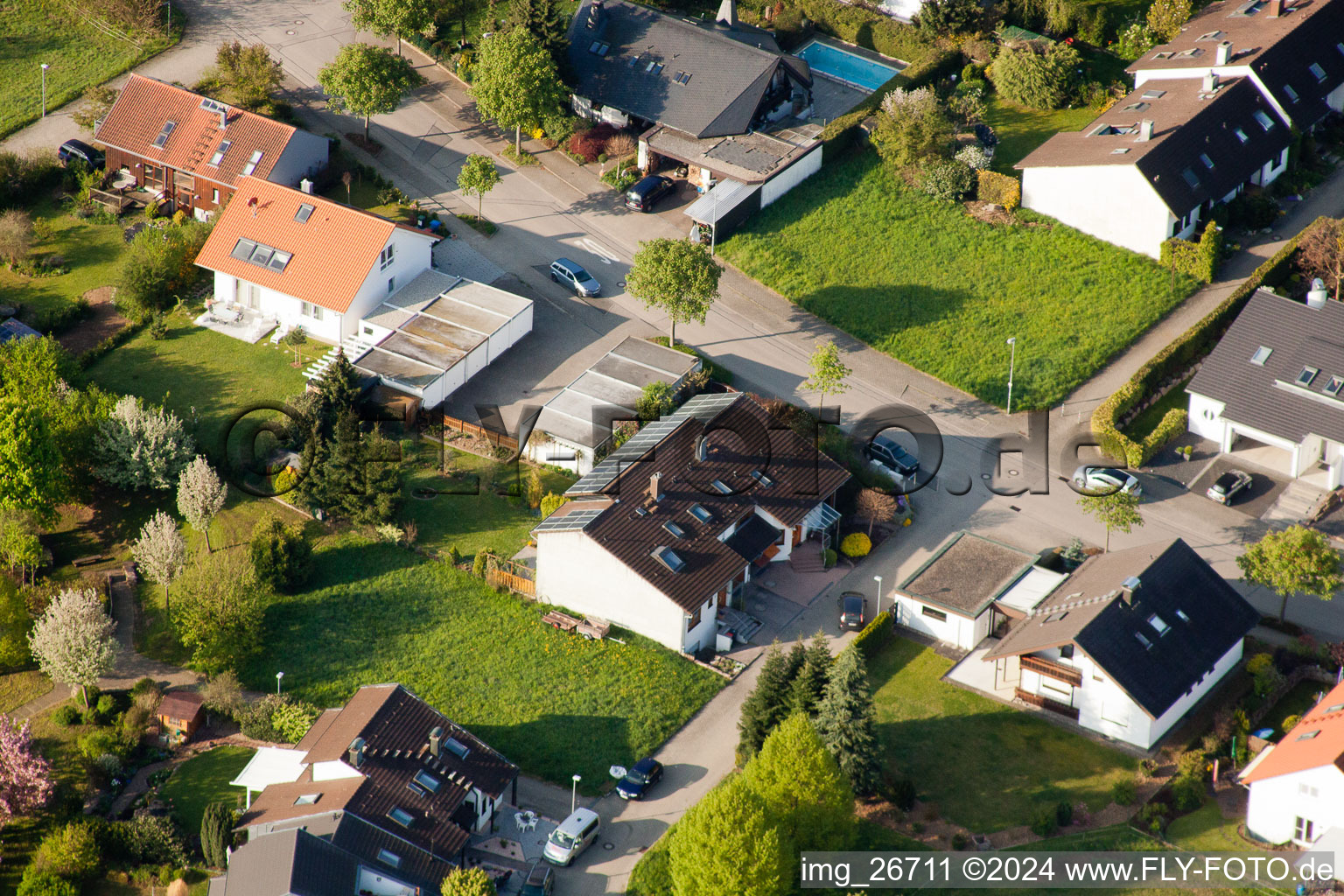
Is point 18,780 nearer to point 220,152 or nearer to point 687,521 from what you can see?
point 687,521

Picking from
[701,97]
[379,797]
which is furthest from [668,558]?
[701,97]

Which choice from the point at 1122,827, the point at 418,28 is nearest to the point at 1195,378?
the point at 1122,827

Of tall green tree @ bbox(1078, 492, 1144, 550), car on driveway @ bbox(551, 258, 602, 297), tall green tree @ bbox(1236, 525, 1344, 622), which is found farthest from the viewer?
car on driveway @ bbox(551, 258, 602, 297)

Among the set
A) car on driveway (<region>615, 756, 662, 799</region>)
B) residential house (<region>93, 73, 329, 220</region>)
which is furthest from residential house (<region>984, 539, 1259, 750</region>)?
residential house (<region>93, 73, 329, 220</region>)

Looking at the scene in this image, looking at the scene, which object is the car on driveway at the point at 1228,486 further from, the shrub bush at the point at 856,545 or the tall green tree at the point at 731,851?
the tall green tree at the point at 731,851

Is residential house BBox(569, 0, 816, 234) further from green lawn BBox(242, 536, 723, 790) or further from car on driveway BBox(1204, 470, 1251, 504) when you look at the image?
car on driveway BBox(1204, 470, 1251, 504)

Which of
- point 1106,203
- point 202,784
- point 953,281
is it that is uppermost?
point 1106,203

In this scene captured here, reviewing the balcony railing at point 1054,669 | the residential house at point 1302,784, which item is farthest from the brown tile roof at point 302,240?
the residential house at point 1302,784
